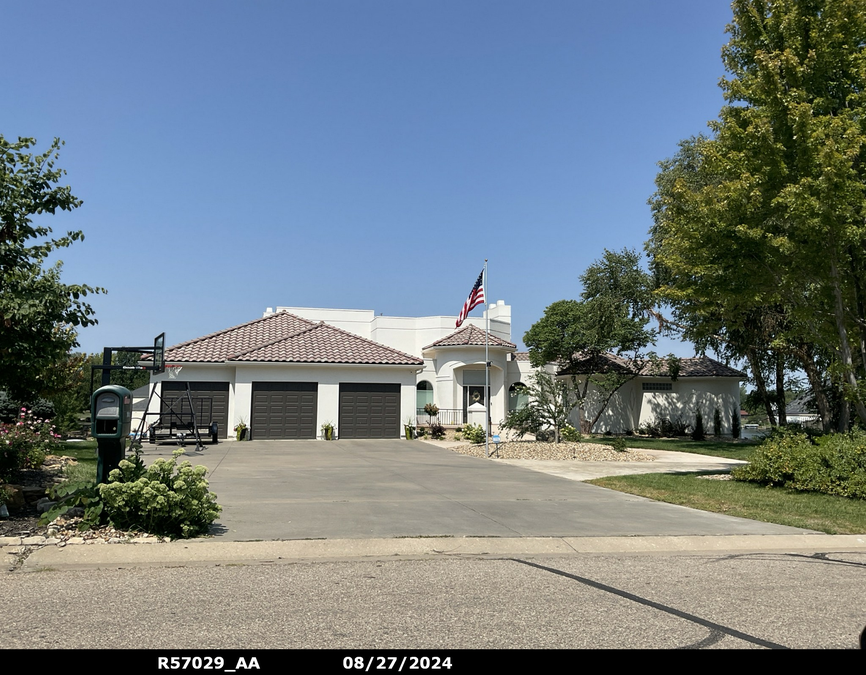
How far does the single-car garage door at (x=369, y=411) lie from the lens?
1172 inches

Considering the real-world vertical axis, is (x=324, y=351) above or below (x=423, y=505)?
above

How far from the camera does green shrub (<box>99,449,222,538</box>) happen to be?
7934mm

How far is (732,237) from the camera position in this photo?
15430 millimetres

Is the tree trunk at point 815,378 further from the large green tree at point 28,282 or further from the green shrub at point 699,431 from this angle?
the large green tree at point 28,282

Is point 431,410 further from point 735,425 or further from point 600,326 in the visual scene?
point 735,425

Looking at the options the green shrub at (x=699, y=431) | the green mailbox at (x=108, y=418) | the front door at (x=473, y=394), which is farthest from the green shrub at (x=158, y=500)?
the green shrub at (x=699, y=431)

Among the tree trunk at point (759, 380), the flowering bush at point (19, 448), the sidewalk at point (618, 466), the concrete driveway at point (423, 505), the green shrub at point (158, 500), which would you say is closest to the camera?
the green shrub at point (158, 500)

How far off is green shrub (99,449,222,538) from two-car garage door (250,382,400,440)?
67.9 ft

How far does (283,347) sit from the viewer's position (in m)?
30.5

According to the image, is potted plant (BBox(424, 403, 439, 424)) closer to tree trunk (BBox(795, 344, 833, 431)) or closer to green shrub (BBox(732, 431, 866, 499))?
tree trunk (BBox(795, 344, 833, 431))

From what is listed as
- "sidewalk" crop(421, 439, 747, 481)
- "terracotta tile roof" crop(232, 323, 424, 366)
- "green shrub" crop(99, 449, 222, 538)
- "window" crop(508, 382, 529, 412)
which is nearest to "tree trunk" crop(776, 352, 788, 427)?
"sidewalk" crop(421, 439, 747, 481)

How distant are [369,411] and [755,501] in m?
19.7

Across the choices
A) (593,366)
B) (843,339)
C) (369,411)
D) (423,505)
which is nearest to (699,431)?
(593,366)

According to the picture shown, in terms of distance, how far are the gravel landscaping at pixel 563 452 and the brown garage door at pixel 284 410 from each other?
25.7ft
